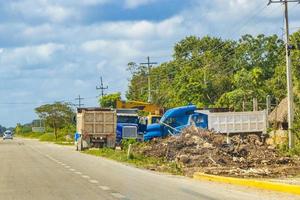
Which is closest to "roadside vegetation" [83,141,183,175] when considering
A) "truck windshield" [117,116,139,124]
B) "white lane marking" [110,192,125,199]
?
"white lane marking" [110,192,125,199]

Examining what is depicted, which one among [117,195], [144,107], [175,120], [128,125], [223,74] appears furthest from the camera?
[223,74]

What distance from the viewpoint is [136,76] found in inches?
4660

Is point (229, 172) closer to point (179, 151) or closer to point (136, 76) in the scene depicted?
point (179, 151)

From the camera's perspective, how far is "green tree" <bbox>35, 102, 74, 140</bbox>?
121750 mm

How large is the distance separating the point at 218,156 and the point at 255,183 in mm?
9766

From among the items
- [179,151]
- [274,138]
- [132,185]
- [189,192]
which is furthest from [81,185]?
[274,138]

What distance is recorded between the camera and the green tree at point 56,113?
121750mm

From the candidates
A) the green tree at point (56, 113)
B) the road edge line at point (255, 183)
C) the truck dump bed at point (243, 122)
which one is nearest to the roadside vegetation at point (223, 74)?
the truck dump bed at point (243, 122)

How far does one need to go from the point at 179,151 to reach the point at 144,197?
16.7m

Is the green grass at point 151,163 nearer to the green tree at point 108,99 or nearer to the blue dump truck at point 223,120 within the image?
the blue dump truck at point 223,120

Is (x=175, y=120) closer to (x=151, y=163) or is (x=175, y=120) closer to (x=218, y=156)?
(x=151, y=163)

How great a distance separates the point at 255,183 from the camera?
61.8 ft

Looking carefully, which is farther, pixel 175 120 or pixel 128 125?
pixel 128 125

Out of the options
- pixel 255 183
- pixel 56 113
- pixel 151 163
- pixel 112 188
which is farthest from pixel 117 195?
pixel 56 113
